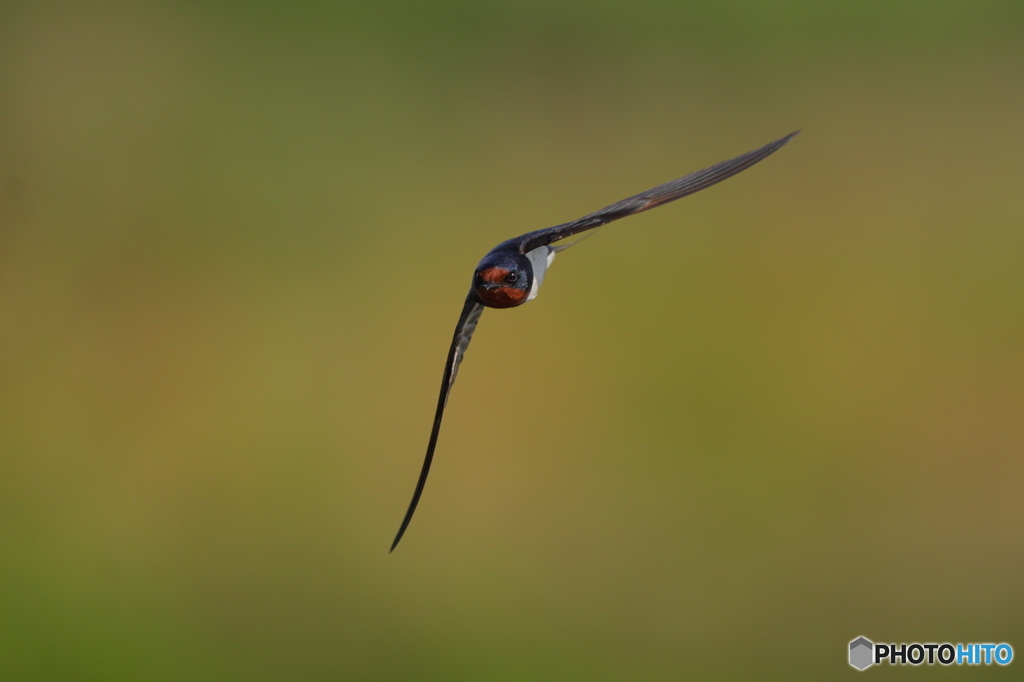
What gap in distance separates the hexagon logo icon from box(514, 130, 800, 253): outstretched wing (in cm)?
254

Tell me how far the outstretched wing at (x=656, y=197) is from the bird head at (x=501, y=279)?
27 mm

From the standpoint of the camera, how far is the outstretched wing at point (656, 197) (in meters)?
1.00

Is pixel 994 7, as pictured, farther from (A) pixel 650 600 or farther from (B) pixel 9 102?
(B) pixel 9 102

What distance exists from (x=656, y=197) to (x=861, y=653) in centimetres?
262

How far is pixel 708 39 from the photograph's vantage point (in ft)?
14.4

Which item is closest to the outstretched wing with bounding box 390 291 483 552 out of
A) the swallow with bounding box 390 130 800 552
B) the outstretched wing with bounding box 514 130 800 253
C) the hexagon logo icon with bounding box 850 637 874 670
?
the swallow with bounding box 390 130 800 552

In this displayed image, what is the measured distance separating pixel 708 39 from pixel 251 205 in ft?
7.36

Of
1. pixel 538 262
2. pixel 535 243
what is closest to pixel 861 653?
pixel 538 262

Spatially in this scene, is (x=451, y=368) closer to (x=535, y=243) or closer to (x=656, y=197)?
(x=535, y=243)

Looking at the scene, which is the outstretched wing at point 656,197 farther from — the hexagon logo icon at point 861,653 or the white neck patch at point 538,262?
the hexagon logo icon at point 861,653

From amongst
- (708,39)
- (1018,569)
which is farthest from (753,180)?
(1018,569)

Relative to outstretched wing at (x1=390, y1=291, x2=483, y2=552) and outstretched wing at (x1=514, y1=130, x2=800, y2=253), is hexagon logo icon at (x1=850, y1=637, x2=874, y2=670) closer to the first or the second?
outstretched wing at (x1=390, y1=291, x2=483, y2=552)

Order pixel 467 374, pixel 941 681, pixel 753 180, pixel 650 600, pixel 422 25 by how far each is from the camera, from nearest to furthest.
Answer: pixel 941 681, pixel 650 600, pixel 467 374, pixel 753 180, pixel 422 25

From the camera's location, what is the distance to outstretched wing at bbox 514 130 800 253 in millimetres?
998
